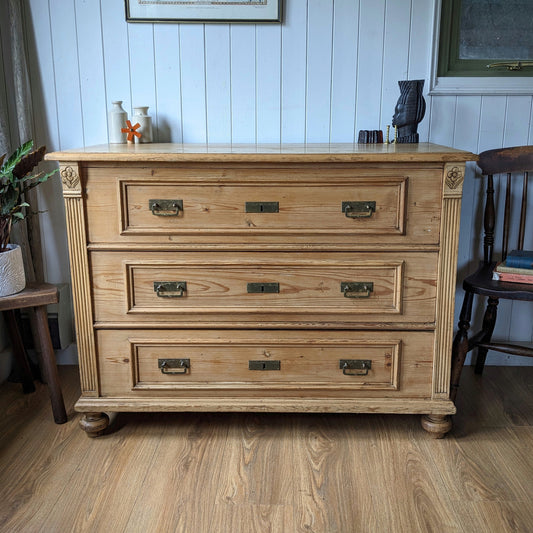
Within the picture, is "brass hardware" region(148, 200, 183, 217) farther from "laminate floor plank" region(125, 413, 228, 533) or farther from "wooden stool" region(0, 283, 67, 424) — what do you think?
"laminate floor plank" region(125, 413, 228, 533)

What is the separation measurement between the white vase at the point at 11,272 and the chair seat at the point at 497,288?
1.54m

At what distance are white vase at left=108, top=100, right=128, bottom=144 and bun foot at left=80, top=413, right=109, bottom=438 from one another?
103 centimetres

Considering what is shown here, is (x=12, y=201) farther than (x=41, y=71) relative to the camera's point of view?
No

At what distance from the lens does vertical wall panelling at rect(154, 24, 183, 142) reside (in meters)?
2.18

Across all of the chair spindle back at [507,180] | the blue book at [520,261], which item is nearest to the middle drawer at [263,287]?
the blue book at [520,261]

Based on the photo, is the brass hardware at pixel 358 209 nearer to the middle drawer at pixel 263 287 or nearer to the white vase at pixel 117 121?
the middle drawer at pixel 263 287

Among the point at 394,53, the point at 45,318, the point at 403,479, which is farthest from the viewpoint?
the point at 394,53

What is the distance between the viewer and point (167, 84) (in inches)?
87.5

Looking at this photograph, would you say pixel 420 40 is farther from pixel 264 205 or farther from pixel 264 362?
pixel 264 362

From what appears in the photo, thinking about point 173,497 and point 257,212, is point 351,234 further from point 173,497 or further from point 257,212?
point 173,497

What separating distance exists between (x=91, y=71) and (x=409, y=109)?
1.23m

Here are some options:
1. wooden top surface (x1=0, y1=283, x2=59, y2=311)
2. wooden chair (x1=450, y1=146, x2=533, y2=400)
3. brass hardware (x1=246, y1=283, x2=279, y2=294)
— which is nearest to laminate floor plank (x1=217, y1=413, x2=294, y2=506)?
brass hardware (x1=246, y1=283, x2=279, y2=294)

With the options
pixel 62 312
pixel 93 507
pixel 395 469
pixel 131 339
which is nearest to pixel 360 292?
pixel 395 469

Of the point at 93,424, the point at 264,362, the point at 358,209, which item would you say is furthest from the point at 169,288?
the point at 358,209
